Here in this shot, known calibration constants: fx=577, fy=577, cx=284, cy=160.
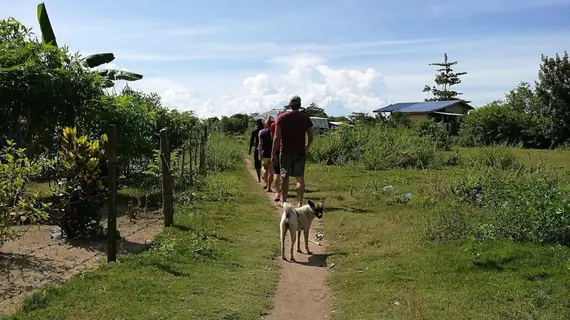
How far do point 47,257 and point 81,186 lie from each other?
4.07 ft

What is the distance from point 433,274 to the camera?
683 cm

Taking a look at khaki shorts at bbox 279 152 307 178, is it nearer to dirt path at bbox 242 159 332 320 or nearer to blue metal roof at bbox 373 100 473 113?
dirt path at bbox 242 159 332 320

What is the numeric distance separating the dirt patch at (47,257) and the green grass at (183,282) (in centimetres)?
39

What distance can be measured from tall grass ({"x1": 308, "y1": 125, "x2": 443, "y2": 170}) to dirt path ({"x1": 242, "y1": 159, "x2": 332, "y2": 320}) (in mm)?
13893

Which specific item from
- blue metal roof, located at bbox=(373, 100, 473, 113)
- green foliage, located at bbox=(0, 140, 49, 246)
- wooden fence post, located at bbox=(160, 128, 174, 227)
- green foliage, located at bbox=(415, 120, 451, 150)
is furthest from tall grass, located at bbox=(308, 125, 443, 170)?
blue metal roof, located at bbox=(373, 100, 473, 113)

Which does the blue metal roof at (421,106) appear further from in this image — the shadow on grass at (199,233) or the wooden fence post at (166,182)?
the shadow on grass at (199,233)

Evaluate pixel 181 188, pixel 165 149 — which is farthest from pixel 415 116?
pixel 165 149

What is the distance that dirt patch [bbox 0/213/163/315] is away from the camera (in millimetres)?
6348

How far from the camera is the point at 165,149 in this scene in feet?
31.5

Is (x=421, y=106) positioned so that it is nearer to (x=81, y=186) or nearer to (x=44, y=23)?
(x=44, y=23)

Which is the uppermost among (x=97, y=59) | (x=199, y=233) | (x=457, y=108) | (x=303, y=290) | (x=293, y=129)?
(x=457, y=108)

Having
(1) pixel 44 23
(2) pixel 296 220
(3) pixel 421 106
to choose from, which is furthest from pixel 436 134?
(3) pixel 421 106

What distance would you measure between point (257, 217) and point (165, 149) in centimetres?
237

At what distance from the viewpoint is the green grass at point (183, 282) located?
17.9 ft
